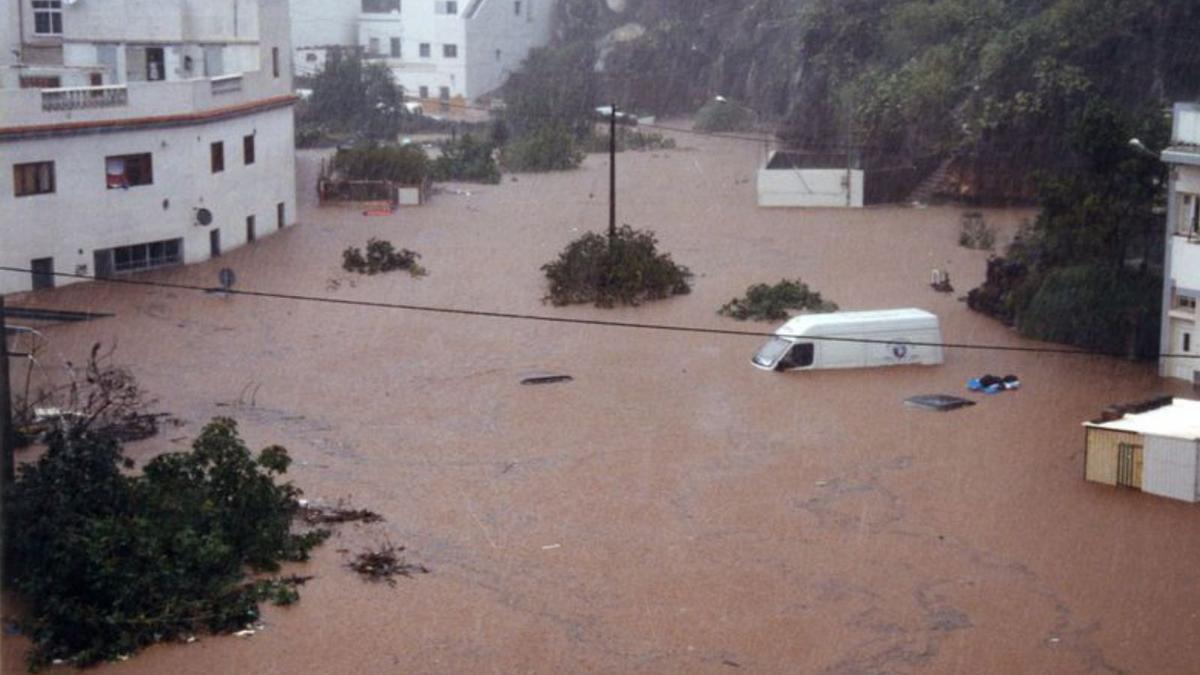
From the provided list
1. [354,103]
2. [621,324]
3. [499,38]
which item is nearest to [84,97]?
[621,324]

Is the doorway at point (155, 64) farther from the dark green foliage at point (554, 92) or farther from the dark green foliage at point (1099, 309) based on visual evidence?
the dark green foliage at point (1099, 309)

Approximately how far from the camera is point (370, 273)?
22734 millimetres

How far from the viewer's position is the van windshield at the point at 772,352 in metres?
16.6

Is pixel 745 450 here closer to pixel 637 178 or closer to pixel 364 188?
pixel 364 188

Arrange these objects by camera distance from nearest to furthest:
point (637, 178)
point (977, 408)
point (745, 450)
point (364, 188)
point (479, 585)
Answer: point (479, 585), point (745, 450), point (977, 408), point (364, 188), point (637, 178)

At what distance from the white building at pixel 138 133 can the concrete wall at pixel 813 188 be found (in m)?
9.07

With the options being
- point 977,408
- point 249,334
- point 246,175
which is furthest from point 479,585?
point 246,175

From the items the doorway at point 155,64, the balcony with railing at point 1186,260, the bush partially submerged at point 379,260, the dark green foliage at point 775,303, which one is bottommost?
the dark green foliage at point 775,303

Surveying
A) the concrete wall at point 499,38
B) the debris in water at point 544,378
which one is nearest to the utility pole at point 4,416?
the debris in water at point 544,378

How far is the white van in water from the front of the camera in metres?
16.5

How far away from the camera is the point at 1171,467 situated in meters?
12.4

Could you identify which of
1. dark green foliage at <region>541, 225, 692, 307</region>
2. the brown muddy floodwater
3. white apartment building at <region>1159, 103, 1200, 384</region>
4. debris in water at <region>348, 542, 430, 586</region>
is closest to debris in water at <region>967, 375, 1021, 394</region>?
the brown muddy floodwater

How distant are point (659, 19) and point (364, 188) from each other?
996 inches

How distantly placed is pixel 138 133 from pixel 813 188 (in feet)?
43.0
